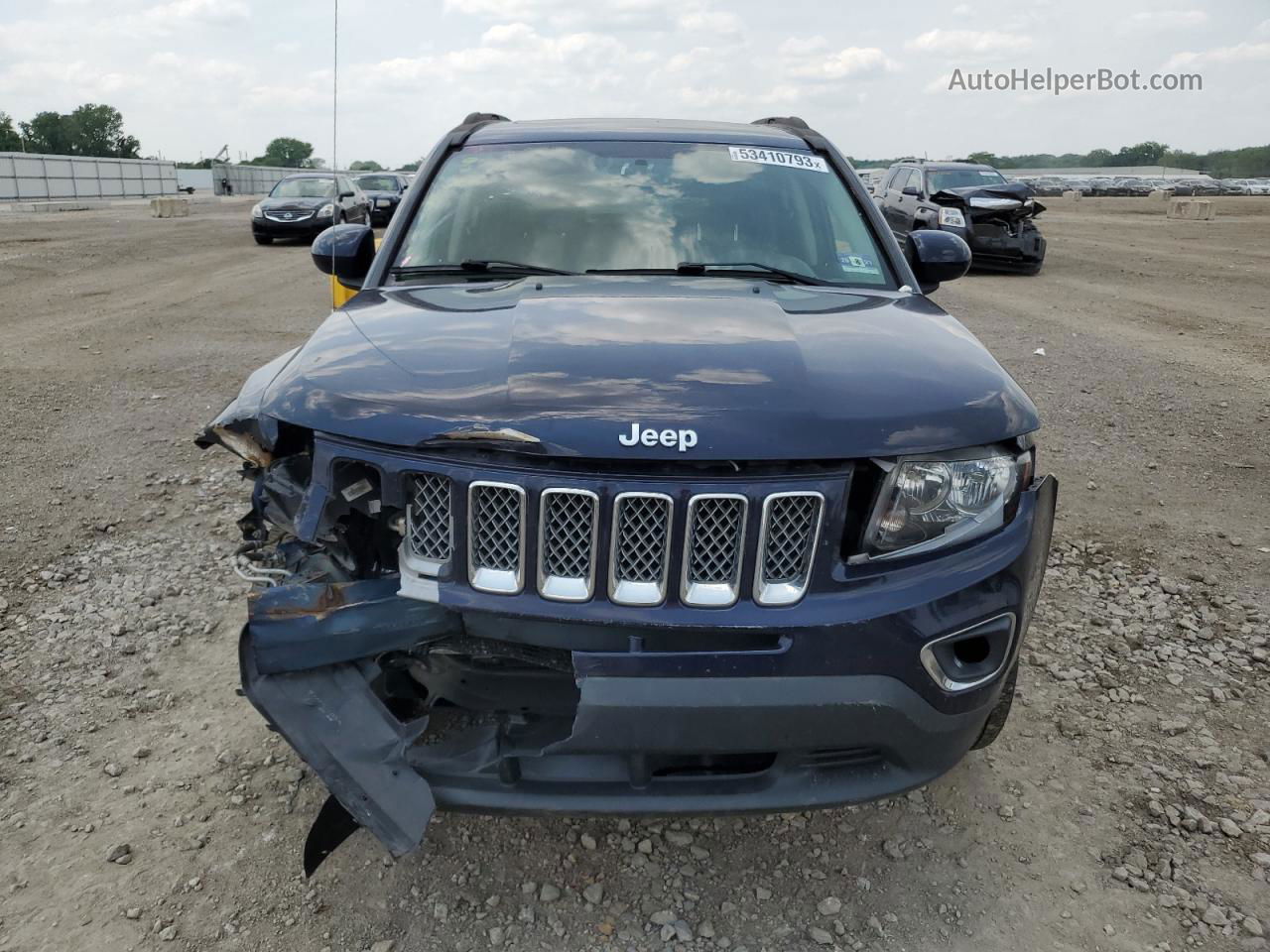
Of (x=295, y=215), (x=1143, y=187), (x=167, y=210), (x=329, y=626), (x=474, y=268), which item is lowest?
(x=329, y=626)

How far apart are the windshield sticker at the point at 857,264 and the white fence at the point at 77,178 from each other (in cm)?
4462

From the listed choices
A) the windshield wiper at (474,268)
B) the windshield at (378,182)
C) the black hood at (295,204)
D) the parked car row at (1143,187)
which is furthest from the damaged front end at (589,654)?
the parked car row at (1143,187)

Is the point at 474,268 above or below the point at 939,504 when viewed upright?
above

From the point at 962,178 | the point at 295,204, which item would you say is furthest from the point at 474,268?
the point at 295,204

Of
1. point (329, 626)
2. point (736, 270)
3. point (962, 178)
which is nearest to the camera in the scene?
point (329, 626)

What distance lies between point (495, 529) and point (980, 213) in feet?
45.4

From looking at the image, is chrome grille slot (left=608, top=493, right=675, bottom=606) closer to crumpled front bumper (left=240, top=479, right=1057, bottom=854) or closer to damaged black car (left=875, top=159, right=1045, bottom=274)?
crumpled front bumper (left=240, top=479, right=1057, bottom=854)

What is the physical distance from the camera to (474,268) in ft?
10.6

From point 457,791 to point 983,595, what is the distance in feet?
3.97

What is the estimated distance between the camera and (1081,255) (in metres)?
17.3

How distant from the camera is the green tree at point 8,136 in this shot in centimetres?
7538

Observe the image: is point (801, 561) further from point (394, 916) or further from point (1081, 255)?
point (1081, 255)

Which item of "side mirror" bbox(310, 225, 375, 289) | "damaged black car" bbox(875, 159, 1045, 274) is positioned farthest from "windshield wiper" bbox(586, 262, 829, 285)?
"damaged black car" bbox(875, 159, 1045, 274)

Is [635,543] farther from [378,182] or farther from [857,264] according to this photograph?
[378,182]
